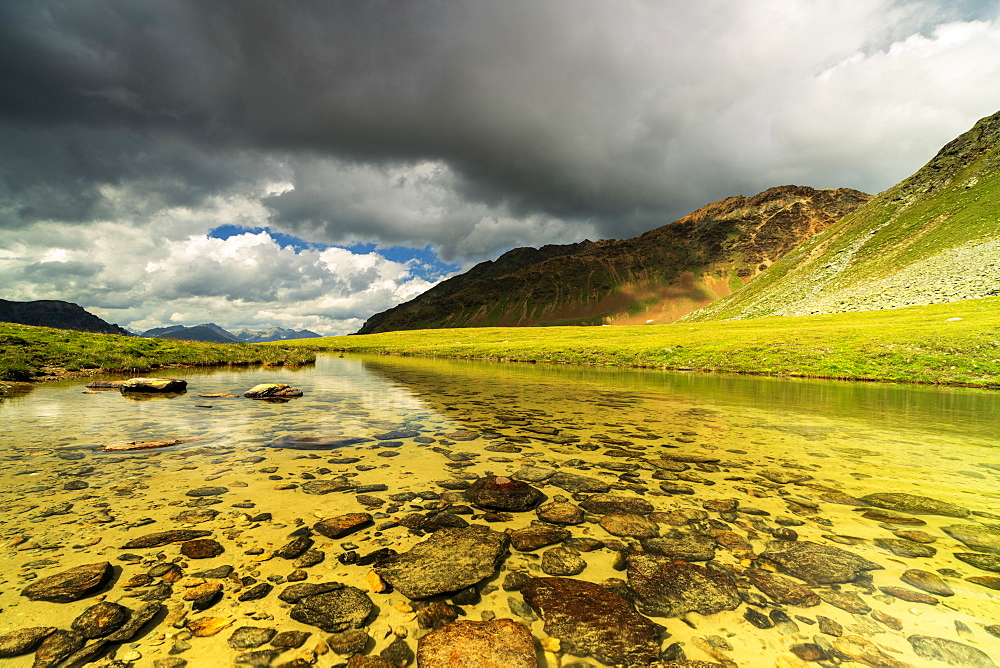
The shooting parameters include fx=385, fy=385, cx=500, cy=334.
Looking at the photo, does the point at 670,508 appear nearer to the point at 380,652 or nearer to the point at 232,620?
the point at 380,652

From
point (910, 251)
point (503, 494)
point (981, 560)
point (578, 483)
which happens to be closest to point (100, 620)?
point (503, 494)

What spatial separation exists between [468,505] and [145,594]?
4.81 meters

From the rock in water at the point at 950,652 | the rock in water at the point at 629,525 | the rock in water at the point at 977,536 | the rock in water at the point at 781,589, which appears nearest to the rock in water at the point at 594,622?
the rock in water at the point at 629,525

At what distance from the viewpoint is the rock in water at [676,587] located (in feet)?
15.6

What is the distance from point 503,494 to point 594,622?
381cm

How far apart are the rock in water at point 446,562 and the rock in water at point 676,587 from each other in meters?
2.01

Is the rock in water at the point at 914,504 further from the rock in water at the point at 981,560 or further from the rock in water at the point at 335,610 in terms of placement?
the rock in water at the point at 335,610

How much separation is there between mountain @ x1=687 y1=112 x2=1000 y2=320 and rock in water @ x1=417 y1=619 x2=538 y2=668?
116 metres

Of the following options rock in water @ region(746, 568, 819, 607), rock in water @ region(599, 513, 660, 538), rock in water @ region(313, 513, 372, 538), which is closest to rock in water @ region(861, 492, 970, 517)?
rock in water @ region(746, 568, 819, 607)

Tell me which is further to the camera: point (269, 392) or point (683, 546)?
point (269, 392)

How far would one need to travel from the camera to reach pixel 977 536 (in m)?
6.62

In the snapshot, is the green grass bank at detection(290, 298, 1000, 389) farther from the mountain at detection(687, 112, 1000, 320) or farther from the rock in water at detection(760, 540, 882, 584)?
the rock in water at detection(760, 540, 882, 584)

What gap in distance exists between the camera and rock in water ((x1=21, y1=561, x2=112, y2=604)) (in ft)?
14.6

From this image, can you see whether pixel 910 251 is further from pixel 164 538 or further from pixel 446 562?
pixel 164 538
